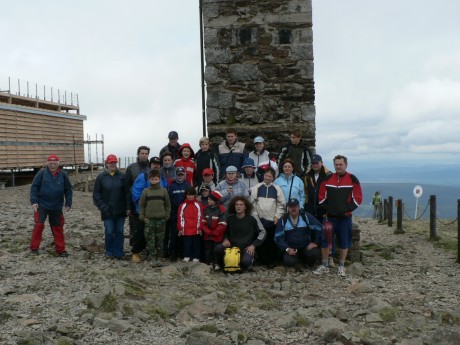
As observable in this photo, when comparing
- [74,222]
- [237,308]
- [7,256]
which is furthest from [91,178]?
[237,308]

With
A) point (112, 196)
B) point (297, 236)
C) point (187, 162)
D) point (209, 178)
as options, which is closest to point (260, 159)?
point (209, 178)

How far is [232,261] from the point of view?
7.87m

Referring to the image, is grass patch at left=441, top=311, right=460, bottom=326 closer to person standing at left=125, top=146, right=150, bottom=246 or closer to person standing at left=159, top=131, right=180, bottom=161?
person standing at left=125, top=146, right=150, bottom=246

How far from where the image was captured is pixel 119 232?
8.75 metres

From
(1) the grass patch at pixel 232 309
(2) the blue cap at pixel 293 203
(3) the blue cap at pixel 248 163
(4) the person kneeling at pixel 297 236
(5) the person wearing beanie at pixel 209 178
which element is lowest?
(1) the grass patch at pixel 232 309

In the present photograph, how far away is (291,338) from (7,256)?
5.54 metres

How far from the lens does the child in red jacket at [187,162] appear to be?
880 cm

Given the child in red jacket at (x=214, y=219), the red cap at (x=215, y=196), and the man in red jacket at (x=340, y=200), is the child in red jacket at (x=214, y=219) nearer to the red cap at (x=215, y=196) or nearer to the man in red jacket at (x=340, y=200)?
the red cap at (x=215, y=196)

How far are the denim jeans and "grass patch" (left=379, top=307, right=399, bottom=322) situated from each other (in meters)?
4.79

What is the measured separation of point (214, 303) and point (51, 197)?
4.13m

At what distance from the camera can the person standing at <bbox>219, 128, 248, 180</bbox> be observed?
8.94 m

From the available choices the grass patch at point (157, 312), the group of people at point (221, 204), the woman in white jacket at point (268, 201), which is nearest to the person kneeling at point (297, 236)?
the group of people at point (221, 204)

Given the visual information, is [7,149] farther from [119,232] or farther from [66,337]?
[66,337]

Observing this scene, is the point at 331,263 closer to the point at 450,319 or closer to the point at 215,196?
the point at 215,196
